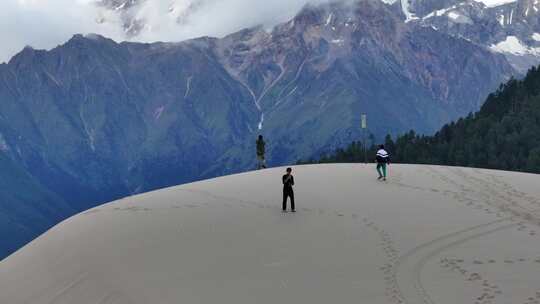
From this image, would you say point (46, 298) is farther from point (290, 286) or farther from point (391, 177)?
point (391, 177)

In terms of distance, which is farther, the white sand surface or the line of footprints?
the white sand surface

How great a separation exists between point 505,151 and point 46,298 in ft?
615

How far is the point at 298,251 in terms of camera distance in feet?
95.8

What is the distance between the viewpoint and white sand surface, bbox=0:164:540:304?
917 inches

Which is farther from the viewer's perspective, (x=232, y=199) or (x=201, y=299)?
(x=232, y=199)

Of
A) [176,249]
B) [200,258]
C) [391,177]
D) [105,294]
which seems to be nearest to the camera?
[105,294]

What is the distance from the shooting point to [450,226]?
33.5 meters

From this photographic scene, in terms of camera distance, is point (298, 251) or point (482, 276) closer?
point (482, 276)

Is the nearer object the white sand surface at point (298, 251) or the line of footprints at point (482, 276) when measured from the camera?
the line of footprints at point (482, 276)

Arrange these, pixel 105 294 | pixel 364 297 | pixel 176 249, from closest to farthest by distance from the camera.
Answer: pixel 364 297 < pixel 105 294 < pixel 176 249

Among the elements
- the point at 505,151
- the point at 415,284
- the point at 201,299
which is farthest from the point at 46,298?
the point at 505,151

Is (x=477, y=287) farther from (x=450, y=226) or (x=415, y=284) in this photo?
(x=450, y=226)

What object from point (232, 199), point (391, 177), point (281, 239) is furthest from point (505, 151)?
point (281, 239)

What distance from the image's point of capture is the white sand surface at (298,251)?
23297mm
